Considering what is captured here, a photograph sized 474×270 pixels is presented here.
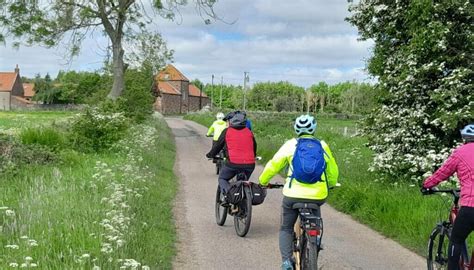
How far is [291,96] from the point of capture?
127 meters

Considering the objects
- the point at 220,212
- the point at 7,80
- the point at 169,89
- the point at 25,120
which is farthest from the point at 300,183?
the point at 7,80

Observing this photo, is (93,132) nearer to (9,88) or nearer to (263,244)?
(263,244)

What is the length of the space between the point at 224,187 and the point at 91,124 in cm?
932

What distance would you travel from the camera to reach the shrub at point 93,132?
17.1 metres

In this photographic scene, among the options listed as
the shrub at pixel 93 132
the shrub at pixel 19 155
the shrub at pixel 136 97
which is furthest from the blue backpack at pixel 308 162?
the shrub at pixel 136 97

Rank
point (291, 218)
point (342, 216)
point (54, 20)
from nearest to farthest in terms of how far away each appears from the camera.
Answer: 1. point (291, 218)
2. point (342, 216)
3. point (54, 20)

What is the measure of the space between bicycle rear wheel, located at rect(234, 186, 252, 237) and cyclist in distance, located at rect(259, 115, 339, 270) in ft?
8.57

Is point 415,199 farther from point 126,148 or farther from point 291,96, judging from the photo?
point 291,96

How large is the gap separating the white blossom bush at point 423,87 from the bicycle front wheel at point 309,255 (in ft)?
19.0

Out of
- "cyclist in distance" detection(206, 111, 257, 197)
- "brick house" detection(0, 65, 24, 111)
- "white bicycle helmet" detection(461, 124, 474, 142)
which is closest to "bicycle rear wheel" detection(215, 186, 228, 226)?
"cyclist in distance" detection(206, 111, 257, 197)

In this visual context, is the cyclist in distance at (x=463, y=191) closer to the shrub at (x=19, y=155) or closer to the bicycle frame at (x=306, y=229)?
the bicycle frame at (x=306, y=229)

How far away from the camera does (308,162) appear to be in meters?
5.94

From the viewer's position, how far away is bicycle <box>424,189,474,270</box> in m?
5.71

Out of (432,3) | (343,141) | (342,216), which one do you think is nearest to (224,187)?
(342,216)
